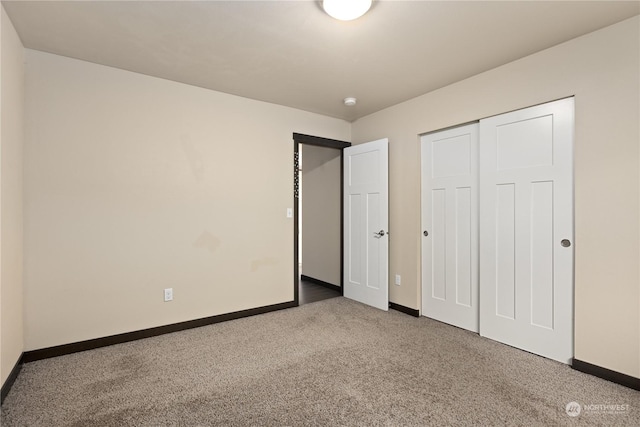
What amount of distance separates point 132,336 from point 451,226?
130 inches

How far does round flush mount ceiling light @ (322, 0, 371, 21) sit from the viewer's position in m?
1.84

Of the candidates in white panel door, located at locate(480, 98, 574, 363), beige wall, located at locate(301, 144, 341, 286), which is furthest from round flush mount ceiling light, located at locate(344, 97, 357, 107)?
white panel door, located at locate(480, 98, 574, 363)

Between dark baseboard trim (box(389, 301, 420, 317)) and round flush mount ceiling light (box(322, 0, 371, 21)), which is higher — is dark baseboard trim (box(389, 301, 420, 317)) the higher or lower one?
the lower one

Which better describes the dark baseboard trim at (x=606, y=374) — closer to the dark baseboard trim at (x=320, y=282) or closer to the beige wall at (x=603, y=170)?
the beige wall at (x=603, y=170)

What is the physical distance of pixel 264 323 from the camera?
3.29 metres

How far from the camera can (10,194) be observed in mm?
2119

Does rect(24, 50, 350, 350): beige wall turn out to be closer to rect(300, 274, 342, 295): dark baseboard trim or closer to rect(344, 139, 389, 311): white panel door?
rect(344, 139, 389, 311): white panel door

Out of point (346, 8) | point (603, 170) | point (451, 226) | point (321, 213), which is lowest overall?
point (451, 226)

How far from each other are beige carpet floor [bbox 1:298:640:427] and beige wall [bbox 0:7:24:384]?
31 cm

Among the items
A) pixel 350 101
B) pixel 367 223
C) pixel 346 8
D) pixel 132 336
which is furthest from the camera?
pixel 367 223

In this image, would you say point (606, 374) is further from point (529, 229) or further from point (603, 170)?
point (603, 170)

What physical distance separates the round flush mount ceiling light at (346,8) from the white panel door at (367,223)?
192 cm

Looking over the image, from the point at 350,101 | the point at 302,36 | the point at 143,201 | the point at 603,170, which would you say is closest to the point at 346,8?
the point at 302,36

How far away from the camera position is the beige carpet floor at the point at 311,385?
177 cm
